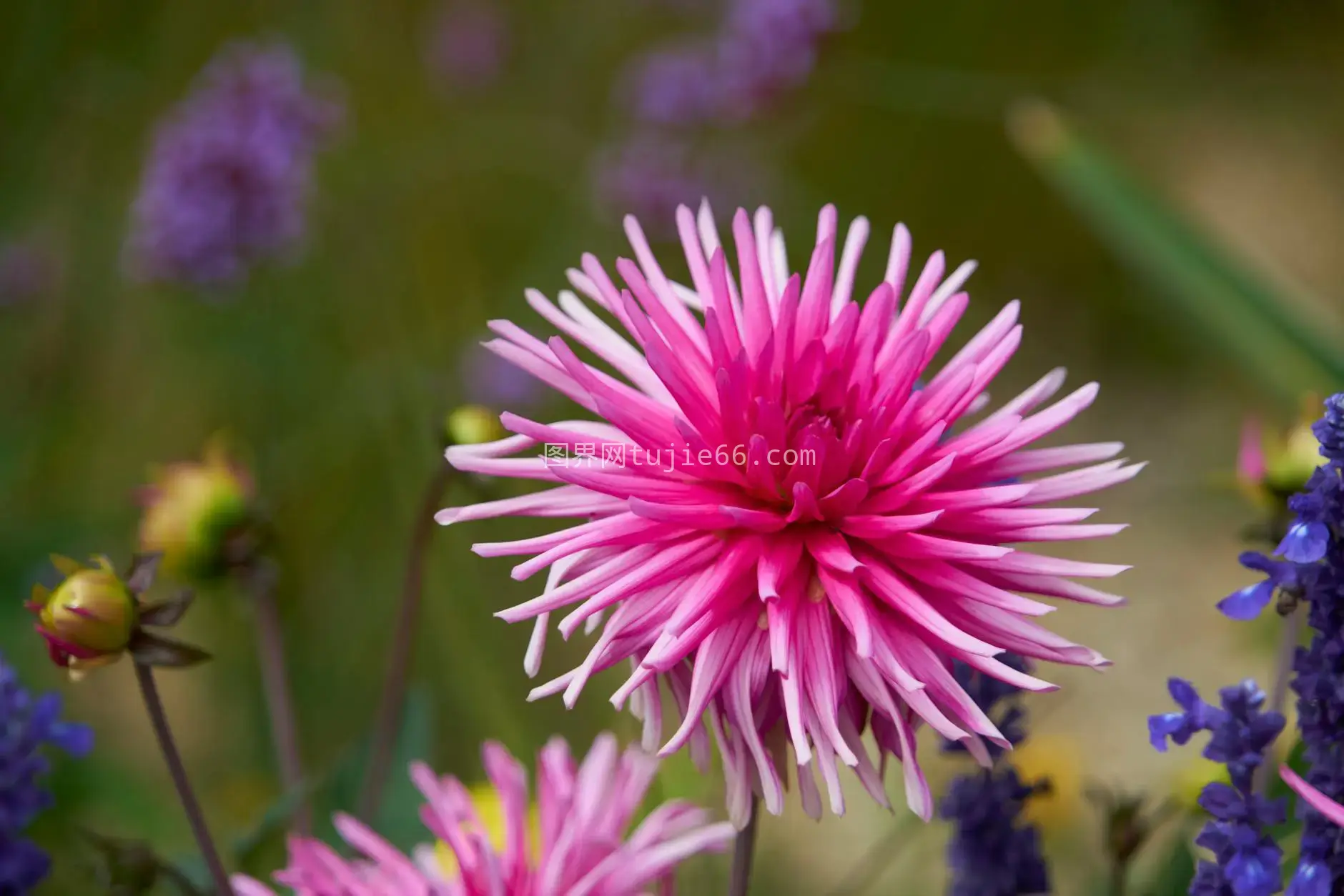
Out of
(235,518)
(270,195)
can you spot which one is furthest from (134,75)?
(235,518)

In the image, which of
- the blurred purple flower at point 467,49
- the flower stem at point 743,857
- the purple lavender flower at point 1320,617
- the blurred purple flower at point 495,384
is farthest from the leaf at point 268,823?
the blurred purple flower at point 467,49

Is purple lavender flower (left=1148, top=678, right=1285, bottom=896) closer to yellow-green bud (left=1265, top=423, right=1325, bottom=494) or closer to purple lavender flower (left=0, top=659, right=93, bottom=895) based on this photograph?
yellow-green bud (left=1265, top=423, right=1325, bottom=494)

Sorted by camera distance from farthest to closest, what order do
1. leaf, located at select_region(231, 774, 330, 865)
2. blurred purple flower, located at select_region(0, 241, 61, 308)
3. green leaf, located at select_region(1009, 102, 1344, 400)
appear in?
1. blurred purple flower, located at select_region(0, 241, 61, 308)
2. green leaf, located at select_region(1009, 102, 1344, 400)
3. leaf, located at select_region(231, 774, 330, 865)

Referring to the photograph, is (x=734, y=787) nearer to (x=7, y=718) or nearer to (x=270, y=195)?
(x=7, y=718)

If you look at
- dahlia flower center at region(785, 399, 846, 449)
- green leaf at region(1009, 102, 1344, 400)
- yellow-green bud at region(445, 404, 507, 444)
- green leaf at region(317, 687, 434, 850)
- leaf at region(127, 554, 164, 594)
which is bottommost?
green leaf at region(317, 687, 434, 850)

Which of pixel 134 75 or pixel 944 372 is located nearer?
pixel 944 372

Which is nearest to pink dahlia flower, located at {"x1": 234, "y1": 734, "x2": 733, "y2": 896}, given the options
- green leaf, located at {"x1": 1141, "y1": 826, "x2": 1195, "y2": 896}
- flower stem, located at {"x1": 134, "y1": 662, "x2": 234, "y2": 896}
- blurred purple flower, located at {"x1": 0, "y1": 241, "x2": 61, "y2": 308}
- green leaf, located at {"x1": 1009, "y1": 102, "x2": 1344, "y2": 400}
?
flower stem, located at {"x1": 134, "y1": 662, "x2": 234, "y2": 896}
